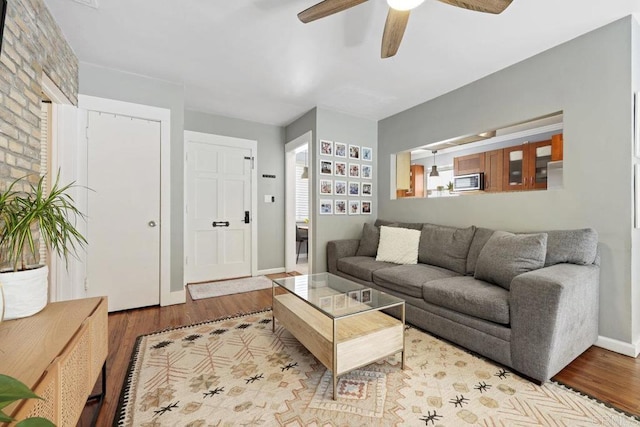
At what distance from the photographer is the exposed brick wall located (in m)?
1.51

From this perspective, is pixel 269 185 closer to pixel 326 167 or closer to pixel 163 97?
pixel 326 167

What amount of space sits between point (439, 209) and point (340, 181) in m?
1.37

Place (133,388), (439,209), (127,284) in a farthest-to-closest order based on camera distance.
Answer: (439,209) < (127,284) < (133,388)

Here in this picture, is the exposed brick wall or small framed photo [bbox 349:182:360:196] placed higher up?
the exposed brick wall

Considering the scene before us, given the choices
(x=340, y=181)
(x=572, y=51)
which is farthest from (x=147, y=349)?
(x=572, y=51)

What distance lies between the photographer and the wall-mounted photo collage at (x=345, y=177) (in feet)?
12.4

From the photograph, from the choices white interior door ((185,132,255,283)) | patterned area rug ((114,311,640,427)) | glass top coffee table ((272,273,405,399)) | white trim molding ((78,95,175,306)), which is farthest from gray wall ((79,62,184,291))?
glass top coffee table ((272,273,405,399))

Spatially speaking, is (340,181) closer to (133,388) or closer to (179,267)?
(179,267)

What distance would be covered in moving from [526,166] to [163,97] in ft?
17.4

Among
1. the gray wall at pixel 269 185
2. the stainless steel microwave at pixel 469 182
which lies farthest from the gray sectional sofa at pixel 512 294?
the stainless steel microwave at pixel 469 182

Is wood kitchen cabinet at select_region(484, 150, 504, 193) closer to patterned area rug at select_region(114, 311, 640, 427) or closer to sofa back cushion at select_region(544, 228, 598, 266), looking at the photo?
sofa back cushion at select_region(544, 228, 598, 266)

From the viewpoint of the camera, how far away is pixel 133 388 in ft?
5.28

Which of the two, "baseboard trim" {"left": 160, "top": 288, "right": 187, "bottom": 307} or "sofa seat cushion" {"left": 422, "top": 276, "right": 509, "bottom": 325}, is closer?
"sofa seat cushion" {"left": 422, "top": 276, "right": 509, "bottom": 325}

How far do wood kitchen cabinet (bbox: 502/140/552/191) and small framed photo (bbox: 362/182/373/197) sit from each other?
253 centimetres
